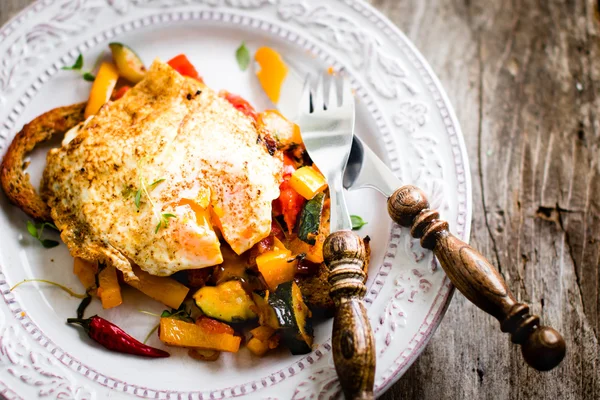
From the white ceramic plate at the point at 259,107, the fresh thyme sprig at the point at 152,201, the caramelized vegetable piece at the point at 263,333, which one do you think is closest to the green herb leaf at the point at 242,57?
the white ceramic plate at the point at 259,107

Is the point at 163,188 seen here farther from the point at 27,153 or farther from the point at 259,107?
the point at 27,153

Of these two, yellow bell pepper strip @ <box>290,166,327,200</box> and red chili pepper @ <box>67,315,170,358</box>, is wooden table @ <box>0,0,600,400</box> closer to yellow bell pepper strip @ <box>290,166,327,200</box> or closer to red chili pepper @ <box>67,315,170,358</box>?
yellow bell pepper strip @ <box>290,166,327,200</box>

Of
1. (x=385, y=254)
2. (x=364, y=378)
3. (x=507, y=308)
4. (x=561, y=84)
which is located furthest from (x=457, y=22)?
(x=364, y=378)

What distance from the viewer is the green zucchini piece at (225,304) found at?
11.3ft

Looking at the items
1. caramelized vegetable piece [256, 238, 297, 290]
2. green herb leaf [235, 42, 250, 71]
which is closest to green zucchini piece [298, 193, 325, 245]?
caramelized vegetable piece [256, 238, 297, 290]

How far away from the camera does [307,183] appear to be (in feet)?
11.8

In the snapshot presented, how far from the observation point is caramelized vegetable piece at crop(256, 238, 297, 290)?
345 cm

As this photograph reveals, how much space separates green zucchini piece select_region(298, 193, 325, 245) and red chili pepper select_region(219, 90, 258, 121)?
0.80 metres

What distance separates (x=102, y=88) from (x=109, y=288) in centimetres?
147

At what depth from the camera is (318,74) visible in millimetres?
4160

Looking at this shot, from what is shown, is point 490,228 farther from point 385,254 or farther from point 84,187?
point 84,187

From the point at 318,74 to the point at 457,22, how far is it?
5.20 feet

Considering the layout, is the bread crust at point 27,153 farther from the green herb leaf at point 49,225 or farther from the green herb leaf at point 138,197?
the green herb leaf at point 138,197

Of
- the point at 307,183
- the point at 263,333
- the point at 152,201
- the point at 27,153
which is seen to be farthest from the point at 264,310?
the point at 27,153
